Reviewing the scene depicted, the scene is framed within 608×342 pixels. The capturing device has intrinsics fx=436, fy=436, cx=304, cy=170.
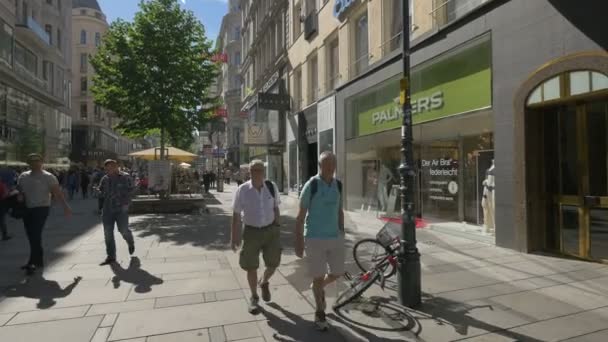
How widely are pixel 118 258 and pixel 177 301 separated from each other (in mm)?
3123

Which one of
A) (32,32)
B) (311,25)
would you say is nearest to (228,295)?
(311,25)

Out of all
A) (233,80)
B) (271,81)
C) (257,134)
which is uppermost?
(233,80)

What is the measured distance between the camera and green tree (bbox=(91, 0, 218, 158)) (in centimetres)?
1514

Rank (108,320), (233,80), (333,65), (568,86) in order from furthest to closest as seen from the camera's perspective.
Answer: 1. (233,80)
2. (333,65)
3. (568,86)
4. (108,320)

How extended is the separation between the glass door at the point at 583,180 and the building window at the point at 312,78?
544 inches

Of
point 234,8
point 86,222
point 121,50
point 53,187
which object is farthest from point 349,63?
point 234,8

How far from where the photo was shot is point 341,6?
16.4 meters

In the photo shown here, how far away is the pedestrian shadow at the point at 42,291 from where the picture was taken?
5340 millimetres

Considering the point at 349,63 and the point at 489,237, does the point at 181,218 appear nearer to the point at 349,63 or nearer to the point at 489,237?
the point at 349,63

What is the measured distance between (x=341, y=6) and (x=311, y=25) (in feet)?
12.9

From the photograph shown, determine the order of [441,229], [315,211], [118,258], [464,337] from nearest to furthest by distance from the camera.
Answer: [464,337]
[315,211]
[118,258]
[441,229]

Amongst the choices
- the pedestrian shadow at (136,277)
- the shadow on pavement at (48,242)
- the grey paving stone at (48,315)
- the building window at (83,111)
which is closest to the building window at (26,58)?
the shadow on pavement at (48,242)

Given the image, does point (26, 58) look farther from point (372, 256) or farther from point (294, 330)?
point (294, 330)

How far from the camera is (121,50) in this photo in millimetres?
15195
